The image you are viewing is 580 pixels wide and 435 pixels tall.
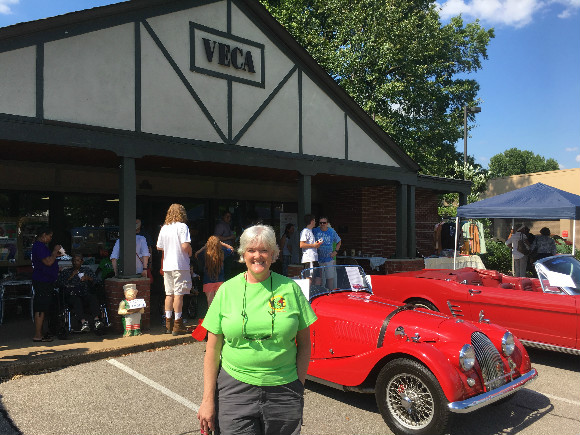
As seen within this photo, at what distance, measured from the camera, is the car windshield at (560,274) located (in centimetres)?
602

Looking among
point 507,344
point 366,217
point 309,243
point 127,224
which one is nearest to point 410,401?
point 507,344

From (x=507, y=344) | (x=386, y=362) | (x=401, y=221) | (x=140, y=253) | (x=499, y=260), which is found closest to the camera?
(x=386, y=362)

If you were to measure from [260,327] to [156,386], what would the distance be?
319 cm

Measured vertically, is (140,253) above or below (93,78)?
below

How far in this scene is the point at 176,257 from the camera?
6.76 m

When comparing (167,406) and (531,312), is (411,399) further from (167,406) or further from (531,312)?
(531,312)

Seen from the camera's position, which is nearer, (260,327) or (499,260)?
(260,327)

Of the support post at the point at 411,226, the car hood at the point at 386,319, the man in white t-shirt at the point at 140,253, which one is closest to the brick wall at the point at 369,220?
the support post at the point at 411,226

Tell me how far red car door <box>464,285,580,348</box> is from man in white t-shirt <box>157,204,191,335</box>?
4.17m

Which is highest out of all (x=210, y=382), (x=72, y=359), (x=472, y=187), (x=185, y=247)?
(x=472, y=187)

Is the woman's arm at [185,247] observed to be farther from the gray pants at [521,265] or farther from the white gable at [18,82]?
the gray pants at [521,265]

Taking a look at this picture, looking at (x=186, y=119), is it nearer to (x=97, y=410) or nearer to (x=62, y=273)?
(x=62, y=273)

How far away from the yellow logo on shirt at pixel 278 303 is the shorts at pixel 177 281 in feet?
15.1

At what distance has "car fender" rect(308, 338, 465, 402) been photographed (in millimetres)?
3637
